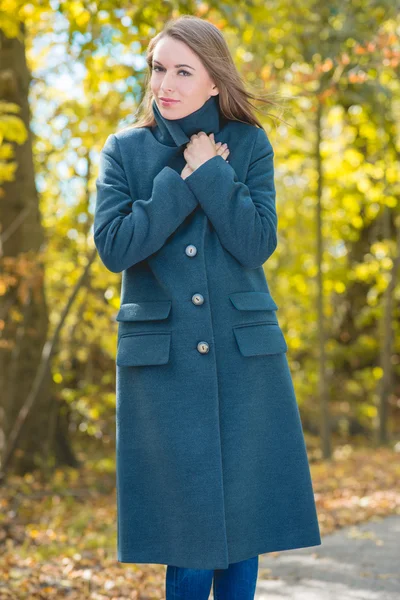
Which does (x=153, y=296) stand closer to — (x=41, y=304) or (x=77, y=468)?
(x=41, y=304)

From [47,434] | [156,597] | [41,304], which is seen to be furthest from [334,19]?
[156,597]

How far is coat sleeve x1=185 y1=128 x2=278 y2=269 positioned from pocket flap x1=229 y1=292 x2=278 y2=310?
3.3 inches

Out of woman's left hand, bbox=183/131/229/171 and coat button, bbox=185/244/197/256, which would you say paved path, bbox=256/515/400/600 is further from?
woman's left hand, bbox=183/131/229/171

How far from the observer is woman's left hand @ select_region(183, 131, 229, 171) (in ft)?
7.38

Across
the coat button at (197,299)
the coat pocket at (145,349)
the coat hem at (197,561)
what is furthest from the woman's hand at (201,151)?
the coat hem at (197,561)

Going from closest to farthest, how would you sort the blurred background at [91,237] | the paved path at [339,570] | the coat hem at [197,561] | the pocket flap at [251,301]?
the coat hem at [197,561], the pocket flap at [251,301], the paved path at [339,570], the blurred background at [91,237]

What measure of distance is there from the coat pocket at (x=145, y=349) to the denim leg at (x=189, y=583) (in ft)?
1.89

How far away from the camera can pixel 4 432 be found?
6434 mm

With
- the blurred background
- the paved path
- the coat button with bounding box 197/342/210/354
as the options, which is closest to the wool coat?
the coat button with bounding box 197/342/210/354

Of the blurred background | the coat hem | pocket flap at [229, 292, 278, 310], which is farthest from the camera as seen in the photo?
the blurred background

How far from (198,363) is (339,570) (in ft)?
6.33

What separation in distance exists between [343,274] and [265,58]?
10.2ft

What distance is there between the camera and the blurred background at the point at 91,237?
4543mm

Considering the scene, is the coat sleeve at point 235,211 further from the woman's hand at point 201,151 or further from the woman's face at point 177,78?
the woman's face at point 177,78
